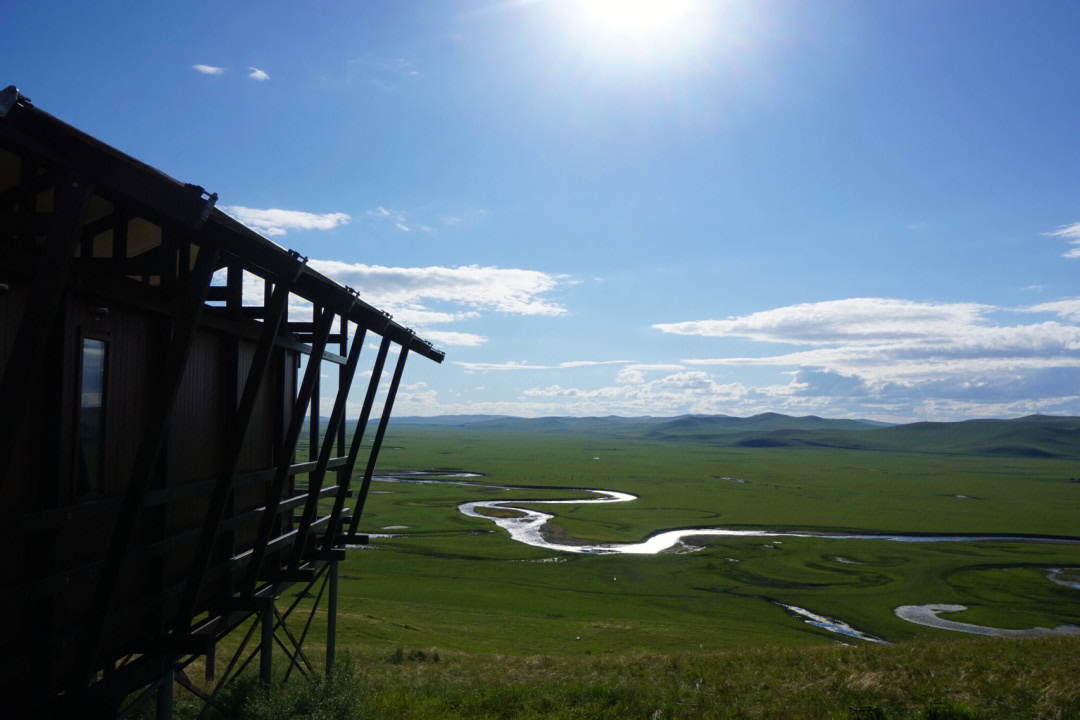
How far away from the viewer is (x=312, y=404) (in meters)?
13.3

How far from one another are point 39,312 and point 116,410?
354 centimetres

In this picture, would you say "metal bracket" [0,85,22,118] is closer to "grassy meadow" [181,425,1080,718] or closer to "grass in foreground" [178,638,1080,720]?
"grass in foreground" [178,638,1080,720]

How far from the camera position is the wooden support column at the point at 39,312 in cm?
462

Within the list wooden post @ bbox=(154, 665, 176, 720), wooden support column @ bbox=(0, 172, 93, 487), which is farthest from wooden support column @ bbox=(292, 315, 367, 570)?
wooden support column @ bbox=(0, 172, 93, 487)

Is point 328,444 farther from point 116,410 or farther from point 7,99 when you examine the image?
point 7,99

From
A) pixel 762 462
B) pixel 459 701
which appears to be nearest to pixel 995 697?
pixel 459 701

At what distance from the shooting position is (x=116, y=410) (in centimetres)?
797

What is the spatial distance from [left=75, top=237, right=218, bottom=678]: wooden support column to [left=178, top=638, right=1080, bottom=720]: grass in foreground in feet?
17.5

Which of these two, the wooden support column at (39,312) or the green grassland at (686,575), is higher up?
the wooden support column at (39,312)

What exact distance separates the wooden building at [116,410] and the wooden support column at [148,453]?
16 mm

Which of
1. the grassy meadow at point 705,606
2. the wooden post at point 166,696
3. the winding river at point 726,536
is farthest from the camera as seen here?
the winding river at point 726,536

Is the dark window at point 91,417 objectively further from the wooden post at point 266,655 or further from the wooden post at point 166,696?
the wooden post at point 266,655

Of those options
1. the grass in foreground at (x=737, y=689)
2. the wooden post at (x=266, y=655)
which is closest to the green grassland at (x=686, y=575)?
the grass in foreground at (x=737, y=689)

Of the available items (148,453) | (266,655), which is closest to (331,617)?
(266,655)
